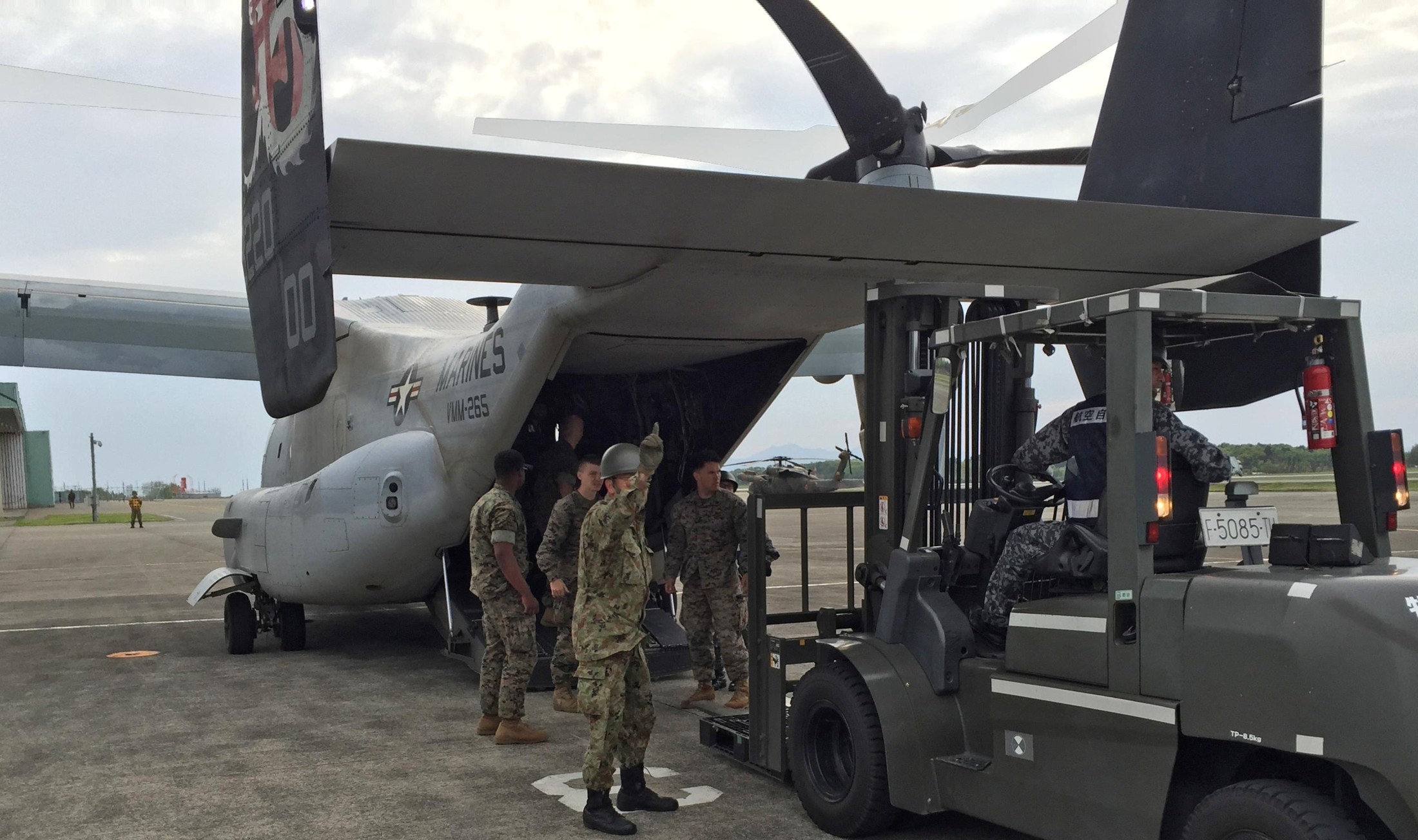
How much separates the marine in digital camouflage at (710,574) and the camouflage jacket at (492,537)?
1136 mm

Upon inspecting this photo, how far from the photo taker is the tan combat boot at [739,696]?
24.5 ft

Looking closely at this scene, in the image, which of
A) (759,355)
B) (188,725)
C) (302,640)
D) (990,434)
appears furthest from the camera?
(302,640)

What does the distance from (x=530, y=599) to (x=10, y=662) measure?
621cm

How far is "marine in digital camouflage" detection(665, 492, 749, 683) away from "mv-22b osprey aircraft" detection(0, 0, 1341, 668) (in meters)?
1.43

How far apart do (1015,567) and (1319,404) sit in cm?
124

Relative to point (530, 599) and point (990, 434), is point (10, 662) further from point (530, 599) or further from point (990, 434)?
point (990, 434)

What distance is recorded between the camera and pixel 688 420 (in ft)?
33.3

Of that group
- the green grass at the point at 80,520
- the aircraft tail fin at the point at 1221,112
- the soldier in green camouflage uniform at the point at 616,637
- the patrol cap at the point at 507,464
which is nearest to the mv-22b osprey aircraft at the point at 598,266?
the aircraft tail fin at the point at 1221,112

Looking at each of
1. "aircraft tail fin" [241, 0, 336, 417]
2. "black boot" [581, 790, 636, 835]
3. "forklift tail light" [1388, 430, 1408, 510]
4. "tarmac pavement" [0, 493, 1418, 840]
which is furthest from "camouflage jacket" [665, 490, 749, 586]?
"forklift tail light" [1388, 430, 1408, 510]

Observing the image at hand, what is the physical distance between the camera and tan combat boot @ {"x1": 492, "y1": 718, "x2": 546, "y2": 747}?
22.3 ft

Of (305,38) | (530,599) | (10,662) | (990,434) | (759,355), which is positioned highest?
(305,38)

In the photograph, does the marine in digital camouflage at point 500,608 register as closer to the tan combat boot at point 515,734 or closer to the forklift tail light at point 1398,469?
the tan combat boot at point 515,734

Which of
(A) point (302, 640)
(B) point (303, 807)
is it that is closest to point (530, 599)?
(B) point (303, 807)

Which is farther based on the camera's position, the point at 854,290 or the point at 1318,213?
the point at 854,290
